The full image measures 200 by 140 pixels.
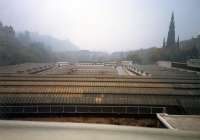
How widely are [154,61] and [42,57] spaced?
608 cm

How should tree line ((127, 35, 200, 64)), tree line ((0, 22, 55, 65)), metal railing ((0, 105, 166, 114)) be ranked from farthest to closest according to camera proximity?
1. tree line ((127, 35, 200, 64))
2. tree line ((0, 22, 55, 65))
3. metal railing ((0, 105, 166, 114))

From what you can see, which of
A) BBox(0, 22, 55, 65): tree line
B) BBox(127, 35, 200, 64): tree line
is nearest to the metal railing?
BBox(0, 22, 55, 65): tree line

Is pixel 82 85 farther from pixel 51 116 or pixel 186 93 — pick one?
pixel 186 93

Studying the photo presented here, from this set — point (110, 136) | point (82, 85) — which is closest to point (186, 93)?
point (82, 85)

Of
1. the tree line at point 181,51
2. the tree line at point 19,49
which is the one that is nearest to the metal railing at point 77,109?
the tree line at point 19,49

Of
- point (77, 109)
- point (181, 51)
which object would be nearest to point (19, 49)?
point (77, 109)

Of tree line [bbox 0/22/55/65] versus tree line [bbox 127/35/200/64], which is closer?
tree line [bbox 0/22/55/65]

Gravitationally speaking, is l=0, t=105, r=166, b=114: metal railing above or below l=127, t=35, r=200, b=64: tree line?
below

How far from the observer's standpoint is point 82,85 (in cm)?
581

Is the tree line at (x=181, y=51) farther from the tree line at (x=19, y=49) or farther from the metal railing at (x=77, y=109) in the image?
the tree line at (x=19, y=49)

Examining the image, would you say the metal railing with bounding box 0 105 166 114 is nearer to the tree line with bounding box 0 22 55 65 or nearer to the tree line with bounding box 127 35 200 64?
the tree line with bounding box 0 22 55 65

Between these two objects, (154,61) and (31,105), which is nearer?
(31,105)

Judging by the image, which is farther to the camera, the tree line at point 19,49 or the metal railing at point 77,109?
the tree line at point 19,49

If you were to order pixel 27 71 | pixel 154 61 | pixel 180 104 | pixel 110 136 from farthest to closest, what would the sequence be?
pixel 154 61
pixel 27 71
pixel 180 104
pixel 110 136
